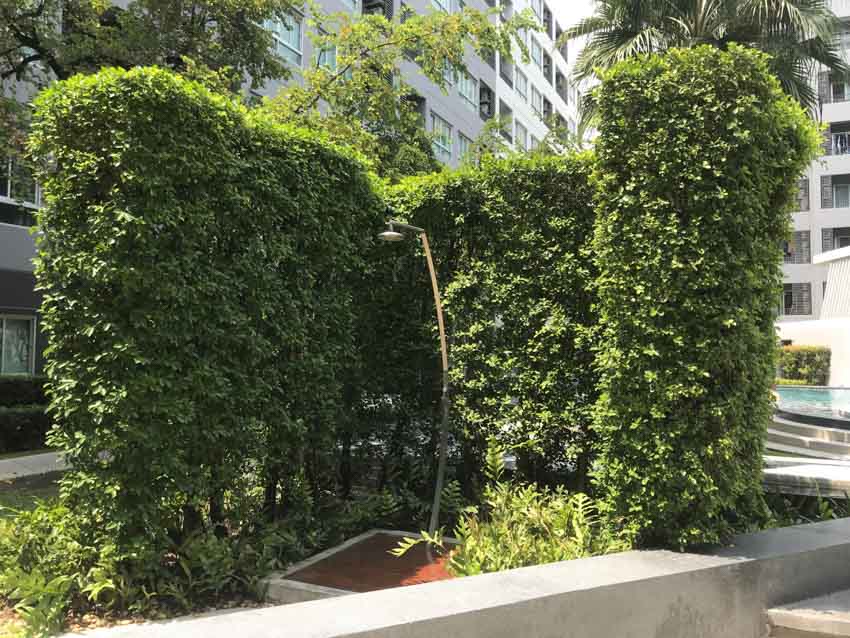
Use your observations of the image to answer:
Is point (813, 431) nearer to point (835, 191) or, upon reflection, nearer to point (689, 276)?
point (689, 276)

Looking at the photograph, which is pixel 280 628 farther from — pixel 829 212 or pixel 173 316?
pixel 829 212

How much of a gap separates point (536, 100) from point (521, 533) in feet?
152

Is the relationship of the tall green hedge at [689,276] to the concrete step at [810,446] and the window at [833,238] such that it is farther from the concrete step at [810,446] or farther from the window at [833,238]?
the window at [833,238]

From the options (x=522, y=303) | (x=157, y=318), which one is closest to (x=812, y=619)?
(x=522, y=303)

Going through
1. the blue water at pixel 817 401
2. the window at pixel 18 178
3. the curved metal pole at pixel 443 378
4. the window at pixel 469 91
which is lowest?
the blue water at pixel 817 401

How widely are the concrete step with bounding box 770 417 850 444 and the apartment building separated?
27.0 m

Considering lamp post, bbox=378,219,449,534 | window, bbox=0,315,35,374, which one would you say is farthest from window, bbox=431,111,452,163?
lamp post, bbox=378,219,449,534

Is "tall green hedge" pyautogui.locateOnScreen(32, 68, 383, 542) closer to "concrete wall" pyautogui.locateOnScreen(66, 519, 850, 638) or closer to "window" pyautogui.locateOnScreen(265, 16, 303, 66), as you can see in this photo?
"concrete wall" pyautogui.locateOnScreen(66, 519, 850, 638)

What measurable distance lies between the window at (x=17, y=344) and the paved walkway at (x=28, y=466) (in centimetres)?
575

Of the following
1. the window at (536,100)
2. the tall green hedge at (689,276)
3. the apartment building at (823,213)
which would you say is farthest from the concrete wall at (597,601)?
the window at (536,100)

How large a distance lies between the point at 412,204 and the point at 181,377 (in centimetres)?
371

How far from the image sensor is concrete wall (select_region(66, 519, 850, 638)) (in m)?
3.21

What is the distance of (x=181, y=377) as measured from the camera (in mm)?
5551

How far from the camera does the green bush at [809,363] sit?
92.2 feet
